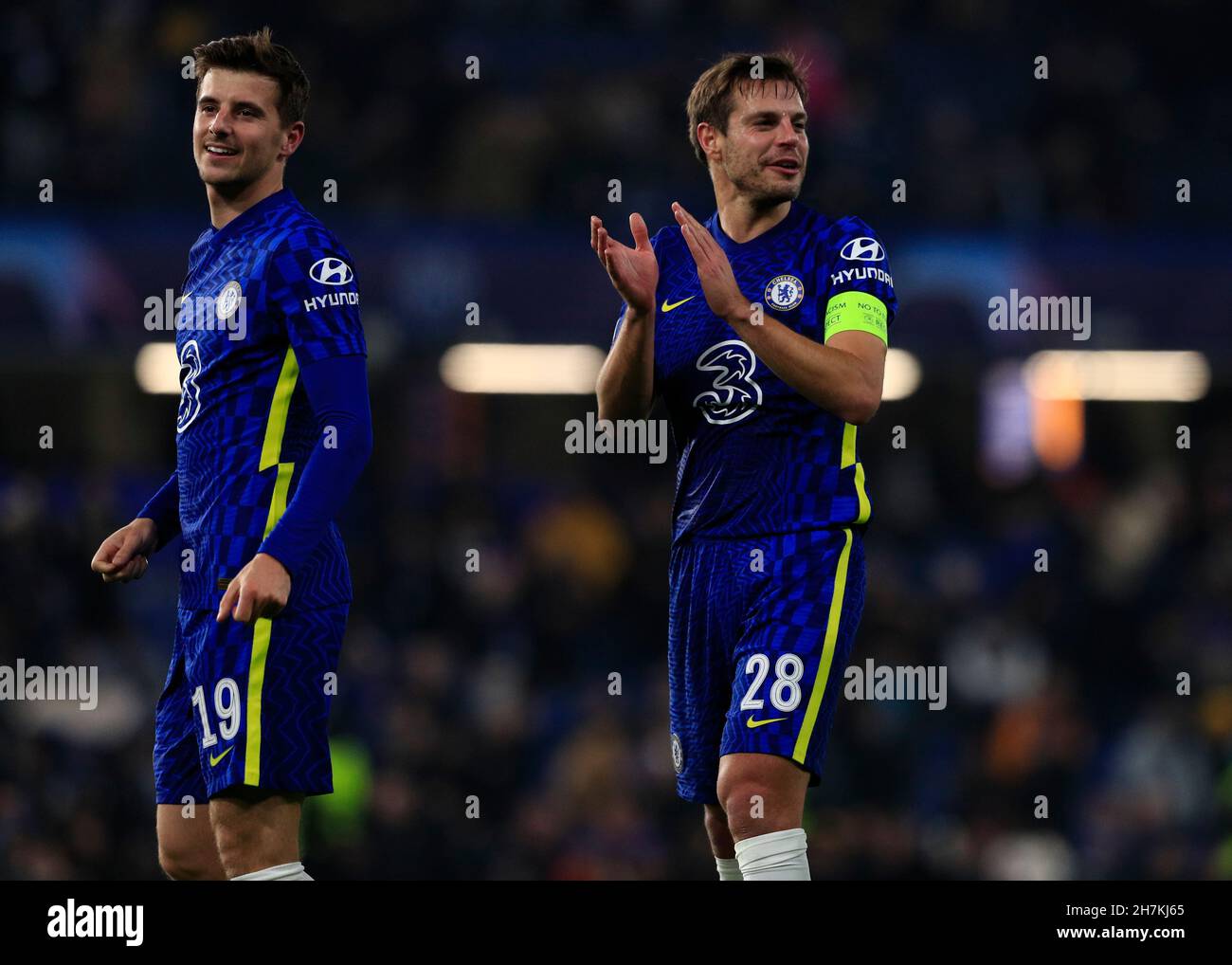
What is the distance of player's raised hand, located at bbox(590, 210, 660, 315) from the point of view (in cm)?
502

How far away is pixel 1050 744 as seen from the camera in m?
12.3

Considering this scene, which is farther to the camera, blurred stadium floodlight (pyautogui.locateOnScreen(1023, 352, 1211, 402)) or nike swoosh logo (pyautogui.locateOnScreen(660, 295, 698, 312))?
blurred stadium floodlight (pyautogui.locateOnScreen(1023, 352, 1211, 402))

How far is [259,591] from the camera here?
4.30 metres

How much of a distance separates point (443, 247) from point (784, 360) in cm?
920

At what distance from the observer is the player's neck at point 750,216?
5258 millimetres

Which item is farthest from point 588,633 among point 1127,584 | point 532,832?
point 1127,584

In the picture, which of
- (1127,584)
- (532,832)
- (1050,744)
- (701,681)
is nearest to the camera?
(701,681)

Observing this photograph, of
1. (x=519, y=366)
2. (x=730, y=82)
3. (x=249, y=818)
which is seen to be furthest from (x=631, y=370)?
(x=519, y=366)

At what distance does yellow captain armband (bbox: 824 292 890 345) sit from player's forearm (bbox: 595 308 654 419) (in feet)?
1.58

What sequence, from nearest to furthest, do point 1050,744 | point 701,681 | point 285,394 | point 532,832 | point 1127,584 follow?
point 285,394 → point 701,681 → point 532,832 → point 1050,744 → point 1127,584

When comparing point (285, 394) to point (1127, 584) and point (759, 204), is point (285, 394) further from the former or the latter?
point (1127, 584)

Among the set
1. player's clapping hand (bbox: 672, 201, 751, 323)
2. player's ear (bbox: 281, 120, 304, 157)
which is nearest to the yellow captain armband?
player's clapping hand (bbox: 672, 201, 751, 323)

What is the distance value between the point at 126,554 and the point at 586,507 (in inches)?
337

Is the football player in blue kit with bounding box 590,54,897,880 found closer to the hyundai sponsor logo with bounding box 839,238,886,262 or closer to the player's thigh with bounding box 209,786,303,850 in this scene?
the hyundai sponsor logo with bounding box 839,238,886,262
